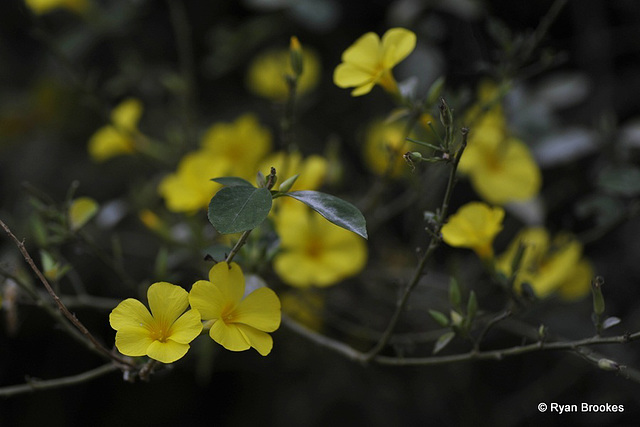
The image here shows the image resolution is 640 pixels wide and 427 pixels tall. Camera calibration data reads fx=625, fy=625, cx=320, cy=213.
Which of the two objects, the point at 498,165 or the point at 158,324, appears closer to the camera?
the point at 158,324

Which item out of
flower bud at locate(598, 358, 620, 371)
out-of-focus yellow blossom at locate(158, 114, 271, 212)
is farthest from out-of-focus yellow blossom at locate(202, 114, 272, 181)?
flower bud at locate(598, 358, 620, 371)

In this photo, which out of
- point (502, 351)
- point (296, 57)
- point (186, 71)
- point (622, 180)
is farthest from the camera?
point (186, 71)

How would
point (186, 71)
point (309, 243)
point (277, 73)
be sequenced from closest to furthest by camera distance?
point (309, 243)
point (186, 71)
point (277, 73)

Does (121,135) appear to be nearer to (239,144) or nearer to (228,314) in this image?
(239,144)

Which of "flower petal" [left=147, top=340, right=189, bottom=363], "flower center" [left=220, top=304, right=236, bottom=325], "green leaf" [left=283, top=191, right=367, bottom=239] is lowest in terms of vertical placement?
"flower center" [left=220, top=304, right=236, bottom=325]

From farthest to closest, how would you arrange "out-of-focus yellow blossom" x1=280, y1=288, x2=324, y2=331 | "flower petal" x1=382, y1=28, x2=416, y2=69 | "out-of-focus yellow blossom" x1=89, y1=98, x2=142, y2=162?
"out-of-focus yellow blossom" x1=280, y1=288, x2=324, y2=331, "out-of-focus yellow blossom" x1=89, y1=98, x2=142, y2=162, "flower petal" x1=382, y1=28, x2=416, y2=69

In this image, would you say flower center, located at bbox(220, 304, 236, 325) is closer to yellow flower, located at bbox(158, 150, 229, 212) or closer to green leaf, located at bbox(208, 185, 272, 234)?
Answer: green leaf, located at bbox(208, 185, 272, 234)

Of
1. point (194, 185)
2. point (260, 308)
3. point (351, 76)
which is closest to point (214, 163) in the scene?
point (194, 185)
